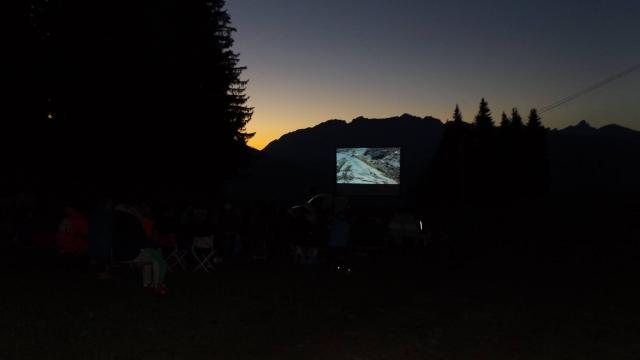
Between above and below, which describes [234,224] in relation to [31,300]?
above

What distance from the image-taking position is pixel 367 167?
1015 inches

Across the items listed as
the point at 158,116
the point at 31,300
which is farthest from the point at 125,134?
the point at 31,300

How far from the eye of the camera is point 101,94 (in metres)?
26.4

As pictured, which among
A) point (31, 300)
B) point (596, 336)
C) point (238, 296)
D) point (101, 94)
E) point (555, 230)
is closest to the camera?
point (596, 336)

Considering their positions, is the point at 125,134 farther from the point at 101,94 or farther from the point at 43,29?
the point at 43,29

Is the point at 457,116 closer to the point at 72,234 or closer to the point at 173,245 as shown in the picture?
the point at 173,245

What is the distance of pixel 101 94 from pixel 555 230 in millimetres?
21054

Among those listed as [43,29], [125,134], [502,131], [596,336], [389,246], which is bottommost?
[596,336]

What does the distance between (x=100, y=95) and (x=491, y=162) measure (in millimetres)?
69033

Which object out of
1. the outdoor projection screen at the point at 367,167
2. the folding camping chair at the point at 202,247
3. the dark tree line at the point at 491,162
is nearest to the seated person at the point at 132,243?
the folding camping chair at the point at 202,247

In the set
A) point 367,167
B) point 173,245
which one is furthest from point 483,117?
point 173,245

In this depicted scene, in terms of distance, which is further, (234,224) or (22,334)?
(234,224)

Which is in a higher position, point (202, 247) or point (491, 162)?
point (491, 162)

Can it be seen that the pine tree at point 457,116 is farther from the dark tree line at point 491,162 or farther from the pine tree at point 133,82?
the pine tree at point 133,82
